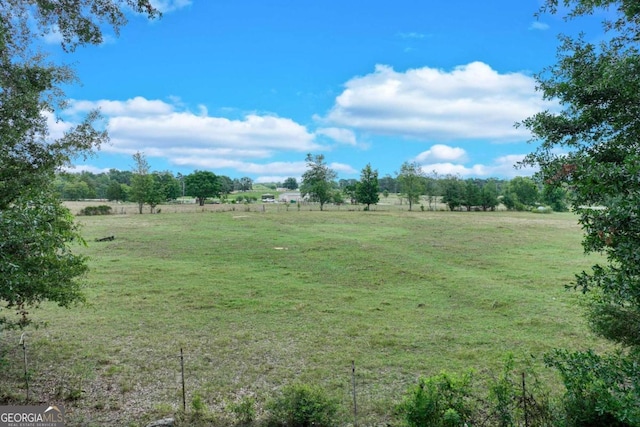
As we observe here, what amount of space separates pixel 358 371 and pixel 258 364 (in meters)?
2.55

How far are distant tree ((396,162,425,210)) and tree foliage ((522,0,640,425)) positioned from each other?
6913 cm

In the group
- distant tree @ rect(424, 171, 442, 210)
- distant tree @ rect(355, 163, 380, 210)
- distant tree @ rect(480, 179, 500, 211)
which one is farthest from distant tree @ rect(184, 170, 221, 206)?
distant tree @ rect(480, 179, 500, 211)

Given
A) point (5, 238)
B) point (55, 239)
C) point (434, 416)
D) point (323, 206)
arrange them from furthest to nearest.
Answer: point (323, 206) < point (55, 239) < point (434, 416) < point (5, 238)

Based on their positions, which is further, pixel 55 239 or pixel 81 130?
pixel 81 130

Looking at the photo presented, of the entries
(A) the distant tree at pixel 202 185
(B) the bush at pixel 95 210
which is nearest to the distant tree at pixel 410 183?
(A) the distant tree at pixel 202 185

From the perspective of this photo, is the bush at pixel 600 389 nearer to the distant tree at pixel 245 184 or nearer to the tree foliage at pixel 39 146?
the tree foliage at pixel 39 146

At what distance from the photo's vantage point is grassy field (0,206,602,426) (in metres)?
7.94

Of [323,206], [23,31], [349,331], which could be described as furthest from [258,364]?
[323,206]

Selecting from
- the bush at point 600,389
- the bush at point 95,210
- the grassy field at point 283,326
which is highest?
the bush at point 95,210

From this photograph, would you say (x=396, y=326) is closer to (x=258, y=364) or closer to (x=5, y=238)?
(x=258, y=364)

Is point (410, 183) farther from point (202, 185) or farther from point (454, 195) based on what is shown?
point (202, 185)

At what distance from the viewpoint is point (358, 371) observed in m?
8.69

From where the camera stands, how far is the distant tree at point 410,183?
243 feet

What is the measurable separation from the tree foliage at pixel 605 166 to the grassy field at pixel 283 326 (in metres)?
4.01
